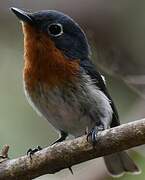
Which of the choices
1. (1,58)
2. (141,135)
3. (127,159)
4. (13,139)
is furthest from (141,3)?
(141,135)

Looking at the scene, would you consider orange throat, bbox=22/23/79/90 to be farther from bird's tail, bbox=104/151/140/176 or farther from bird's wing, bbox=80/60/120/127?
bird's tail, bbox=104/151/140/176

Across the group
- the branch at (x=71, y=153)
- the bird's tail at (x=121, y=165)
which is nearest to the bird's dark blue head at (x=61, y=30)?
the bird's tail at (x=121, y=165)

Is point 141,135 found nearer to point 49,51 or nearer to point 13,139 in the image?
point 49,51

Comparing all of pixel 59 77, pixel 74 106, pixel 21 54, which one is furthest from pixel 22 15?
pixel 21 54

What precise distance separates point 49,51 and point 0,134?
1.95 meters

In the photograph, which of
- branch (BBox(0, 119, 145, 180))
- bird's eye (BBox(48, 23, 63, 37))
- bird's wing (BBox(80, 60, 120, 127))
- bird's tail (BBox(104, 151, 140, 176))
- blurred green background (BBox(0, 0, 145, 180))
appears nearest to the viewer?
branch (BBox(0, 119, 145, 180))

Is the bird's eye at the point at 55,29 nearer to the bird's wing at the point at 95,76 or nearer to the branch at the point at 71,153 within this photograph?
the bird's wing at the point at 95,76

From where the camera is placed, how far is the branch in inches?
146

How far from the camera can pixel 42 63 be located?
15.3 ft

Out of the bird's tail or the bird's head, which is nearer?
the bird's head

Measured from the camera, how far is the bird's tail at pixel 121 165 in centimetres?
511

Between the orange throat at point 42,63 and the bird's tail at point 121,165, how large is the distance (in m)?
0.94

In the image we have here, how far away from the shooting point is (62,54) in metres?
4.79

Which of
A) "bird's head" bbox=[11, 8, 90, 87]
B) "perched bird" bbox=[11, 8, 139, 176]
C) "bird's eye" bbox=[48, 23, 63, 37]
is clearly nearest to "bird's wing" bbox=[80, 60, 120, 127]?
"perched bird" bbox=[11, 8, 139, 176]
